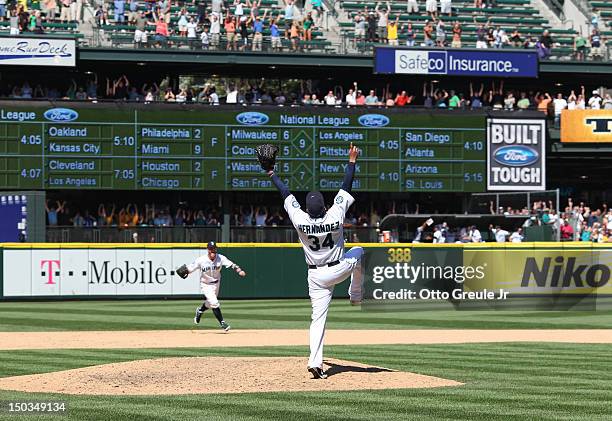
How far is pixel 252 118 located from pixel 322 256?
2327cm

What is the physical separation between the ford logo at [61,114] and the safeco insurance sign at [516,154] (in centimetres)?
1338

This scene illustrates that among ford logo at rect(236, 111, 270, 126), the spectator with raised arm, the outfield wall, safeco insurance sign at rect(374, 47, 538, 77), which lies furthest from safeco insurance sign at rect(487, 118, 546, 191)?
ford logo at rect(236, 111, 270, 126)

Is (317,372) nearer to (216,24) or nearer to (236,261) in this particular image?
(236,261)

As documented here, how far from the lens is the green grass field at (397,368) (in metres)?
10.5

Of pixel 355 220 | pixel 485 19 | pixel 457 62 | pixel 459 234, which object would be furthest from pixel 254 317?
pixel 485 19

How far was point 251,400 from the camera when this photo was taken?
445 inches

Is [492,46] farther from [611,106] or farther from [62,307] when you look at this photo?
[62,307]

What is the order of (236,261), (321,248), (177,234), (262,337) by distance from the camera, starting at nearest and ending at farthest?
1. (321,248)
2. (262,337)
3. (236,261)
4. (177,234)

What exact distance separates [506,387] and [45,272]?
885 inches

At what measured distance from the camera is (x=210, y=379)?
12.9 metres

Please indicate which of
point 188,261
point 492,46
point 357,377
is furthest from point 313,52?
point 357,377

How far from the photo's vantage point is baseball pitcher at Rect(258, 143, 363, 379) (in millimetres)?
12617

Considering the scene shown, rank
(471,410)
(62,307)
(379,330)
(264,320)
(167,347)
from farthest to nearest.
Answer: (62,307) → (264,320) → (379,330) → (167,347) → (471,410)

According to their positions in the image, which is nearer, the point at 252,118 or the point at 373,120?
the point at 252,118
